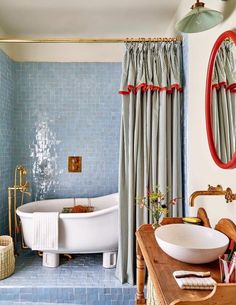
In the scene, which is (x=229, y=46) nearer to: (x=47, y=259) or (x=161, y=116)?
(x=161, y=116)

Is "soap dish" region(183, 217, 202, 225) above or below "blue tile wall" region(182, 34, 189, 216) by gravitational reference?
below

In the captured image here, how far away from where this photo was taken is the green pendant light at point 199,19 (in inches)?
61.1

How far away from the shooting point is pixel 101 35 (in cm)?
341

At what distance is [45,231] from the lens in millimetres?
2605

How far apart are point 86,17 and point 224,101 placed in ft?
6.65

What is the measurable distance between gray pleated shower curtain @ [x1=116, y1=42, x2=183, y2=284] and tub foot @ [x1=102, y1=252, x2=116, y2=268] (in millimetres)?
252

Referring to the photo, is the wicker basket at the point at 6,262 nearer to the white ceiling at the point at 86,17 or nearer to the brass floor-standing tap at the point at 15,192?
the brass floor-standing tap at the point at 15,192

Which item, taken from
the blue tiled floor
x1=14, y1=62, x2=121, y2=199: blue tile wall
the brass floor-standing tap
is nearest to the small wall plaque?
x1=14, y1=62, x2=121, y2=199: blue tile wall

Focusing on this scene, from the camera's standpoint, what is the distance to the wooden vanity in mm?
872

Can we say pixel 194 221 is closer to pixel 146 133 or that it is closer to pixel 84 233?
pixel 146 133

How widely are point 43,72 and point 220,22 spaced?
8.42 ft

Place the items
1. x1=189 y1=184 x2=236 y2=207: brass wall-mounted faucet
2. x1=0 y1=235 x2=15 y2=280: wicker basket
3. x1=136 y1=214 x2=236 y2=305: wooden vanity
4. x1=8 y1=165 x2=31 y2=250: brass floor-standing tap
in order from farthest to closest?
x1=8 y1=165 x2=31 y2=250: brass floor-standing tap, x1=0 y1=235 x2=15 y2=280: wicker basket, x1=189 y1=184 x2=236 y2=207: brass wall-mounted faucet, x1=136 y1=214 x2=236 y2=305: wooden vanity

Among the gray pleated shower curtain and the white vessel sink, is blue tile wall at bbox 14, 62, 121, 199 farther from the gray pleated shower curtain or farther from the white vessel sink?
the white vessel sink

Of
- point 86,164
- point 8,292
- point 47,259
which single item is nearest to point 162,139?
point 86,164
